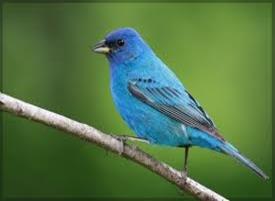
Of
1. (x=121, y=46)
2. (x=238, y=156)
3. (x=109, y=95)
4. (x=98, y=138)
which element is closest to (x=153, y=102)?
(x=121, y=46)

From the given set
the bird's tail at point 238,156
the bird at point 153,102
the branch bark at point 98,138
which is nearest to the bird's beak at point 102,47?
the bird at point 153,102

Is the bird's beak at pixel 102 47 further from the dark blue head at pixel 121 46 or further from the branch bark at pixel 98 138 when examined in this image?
the branch bark at pixel 98 138

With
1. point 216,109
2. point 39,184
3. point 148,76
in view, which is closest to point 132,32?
point 148,76

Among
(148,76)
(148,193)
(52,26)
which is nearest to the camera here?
(148,76)

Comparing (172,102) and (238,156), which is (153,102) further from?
(238,156)

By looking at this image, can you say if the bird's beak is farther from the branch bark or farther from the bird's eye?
the branch bark

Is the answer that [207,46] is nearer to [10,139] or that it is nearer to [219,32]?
[219,32]
